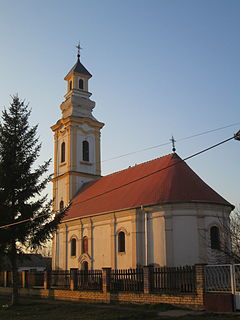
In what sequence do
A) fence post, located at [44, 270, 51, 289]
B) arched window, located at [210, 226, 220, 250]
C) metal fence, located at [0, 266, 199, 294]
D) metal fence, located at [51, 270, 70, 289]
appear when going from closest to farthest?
metal fence, located at [0, 266, 199, 294] < metal fence, located at [51, 270, 70, 289] < fence post, located at [44, 270, 51, 289] < arched window, located at [210, 226, 220, 250]

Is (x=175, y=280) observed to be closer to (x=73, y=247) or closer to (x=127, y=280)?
(x=127, y=280)

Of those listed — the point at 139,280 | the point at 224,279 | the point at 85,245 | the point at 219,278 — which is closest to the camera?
the point at 224,279

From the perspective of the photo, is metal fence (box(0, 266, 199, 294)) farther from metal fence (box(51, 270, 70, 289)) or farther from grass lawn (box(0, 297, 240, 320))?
grass lawn (box(0, 297, 240, 320))

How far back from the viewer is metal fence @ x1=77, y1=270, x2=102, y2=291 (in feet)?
70.7

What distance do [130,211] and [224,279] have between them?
1307 centimetres

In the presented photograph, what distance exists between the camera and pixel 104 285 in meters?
20.5

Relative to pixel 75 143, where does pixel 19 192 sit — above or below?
below

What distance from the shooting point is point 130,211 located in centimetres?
2770

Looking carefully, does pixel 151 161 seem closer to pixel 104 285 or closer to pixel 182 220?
pixel 182 220

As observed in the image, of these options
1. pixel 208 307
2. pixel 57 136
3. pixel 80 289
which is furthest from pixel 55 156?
pixel 208 307

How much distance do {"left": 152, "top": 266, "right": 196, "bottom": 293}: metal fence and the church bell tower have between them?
20297 mm

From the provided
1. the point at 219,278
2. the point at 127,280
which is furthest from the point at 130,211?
the point at 219,278

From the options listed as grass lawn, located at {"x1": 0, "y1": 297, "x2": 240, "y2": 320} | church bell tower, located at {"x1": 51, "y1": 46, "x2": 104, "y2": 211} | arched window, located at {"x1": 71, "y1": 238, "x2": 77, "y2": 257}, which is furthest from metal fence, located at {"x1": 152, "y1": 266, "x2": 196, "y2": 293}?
church bell tower, located at {"x1": 51, "y1": 46, "x2": 104, "y2": 211}

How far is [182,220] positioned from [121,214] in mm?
5004
